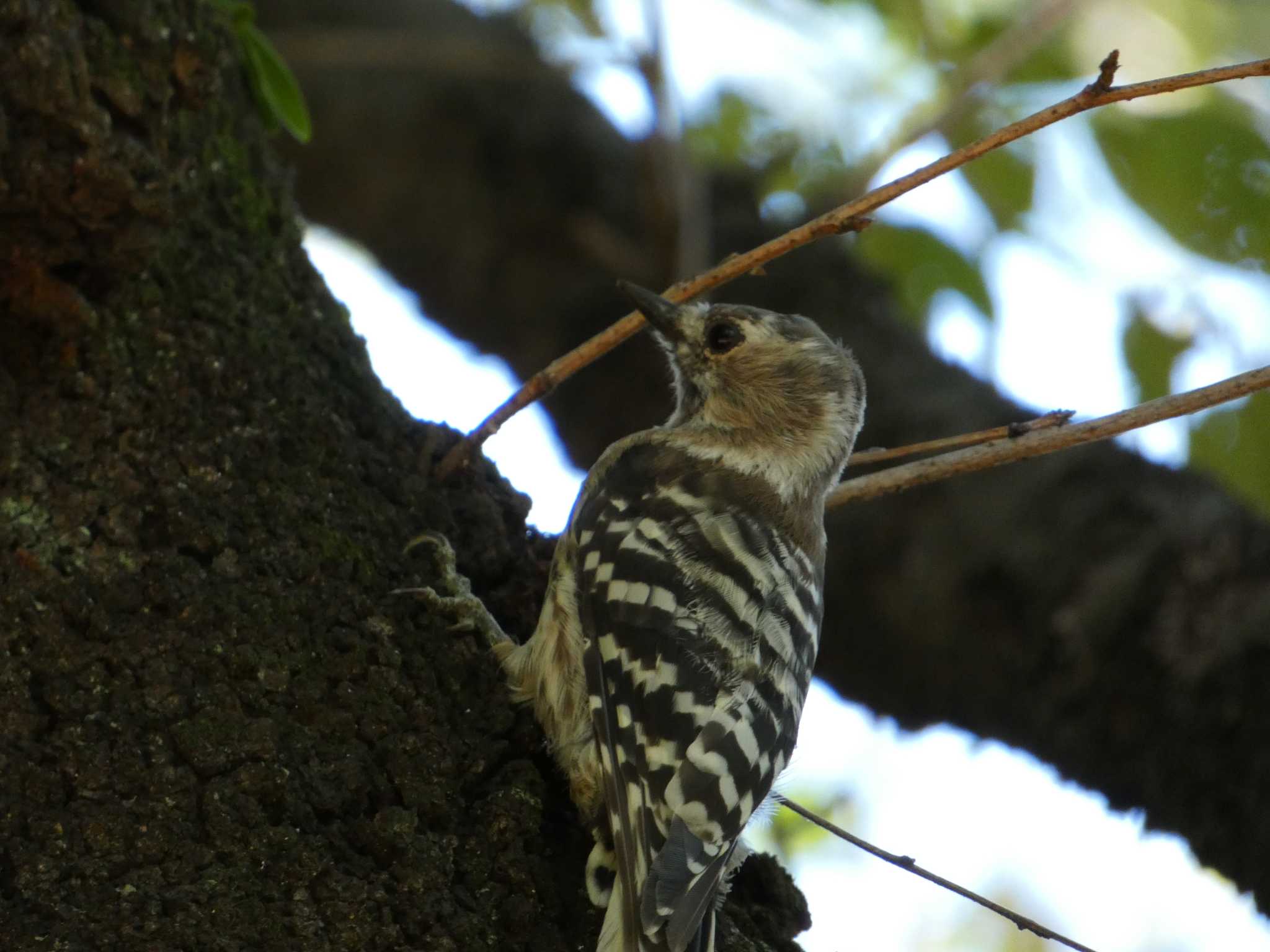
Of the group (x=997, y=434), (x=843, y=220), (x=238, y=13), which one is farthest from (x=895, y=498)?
(x=238, y=13)

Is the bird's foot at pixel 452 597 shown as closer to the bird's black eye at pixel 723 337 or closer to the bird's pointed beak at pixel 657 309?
the bird's pointed beak at pixel 657 309

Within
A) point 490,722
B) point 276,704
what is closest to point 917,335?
point 490,722

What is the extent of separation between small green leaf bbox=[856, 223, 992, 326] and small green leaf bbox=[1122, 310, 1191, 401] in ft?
1.56

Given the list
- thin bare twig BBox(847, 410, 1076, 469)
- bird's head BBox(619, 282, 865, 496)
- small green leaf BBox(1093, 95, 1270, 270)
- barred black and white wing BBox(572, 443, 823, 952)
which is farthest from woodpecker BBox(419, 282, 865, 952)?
small green leaf BBox(1093, 95, 1270, 270)

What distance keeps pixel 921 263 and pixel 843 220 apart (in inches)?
75.4

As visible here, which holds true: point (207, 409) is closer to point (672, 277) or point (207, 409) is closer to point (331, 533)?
point (331, 533)

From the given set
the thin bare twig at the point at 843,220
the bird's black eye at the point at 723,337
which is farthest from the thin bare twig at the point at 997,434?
the bird's black eye at the point at 723,337

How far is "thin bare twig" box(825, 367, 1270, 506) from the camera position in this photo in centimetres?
234

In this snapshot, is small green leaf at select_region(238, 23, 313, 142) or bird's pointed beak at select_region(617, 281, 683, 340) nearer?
small green leaf at select_region(238, 23, 313, 142)

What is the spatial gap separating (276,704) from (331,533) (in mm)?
354

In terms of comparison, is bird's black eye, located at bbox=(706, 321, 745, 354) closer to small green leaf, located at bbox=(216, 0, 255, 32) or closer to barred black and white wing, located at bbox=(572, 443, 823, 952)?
barred black and white wing, located at bbox=(572, 443, 823, 952)

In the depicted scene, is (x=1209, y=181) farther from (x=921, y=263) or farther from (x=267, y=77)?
(x=267, y=77)

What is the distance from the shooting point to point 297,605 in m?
2.19

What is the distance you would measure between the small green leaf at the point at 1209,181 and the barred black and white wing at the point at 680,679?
1.36 meters
